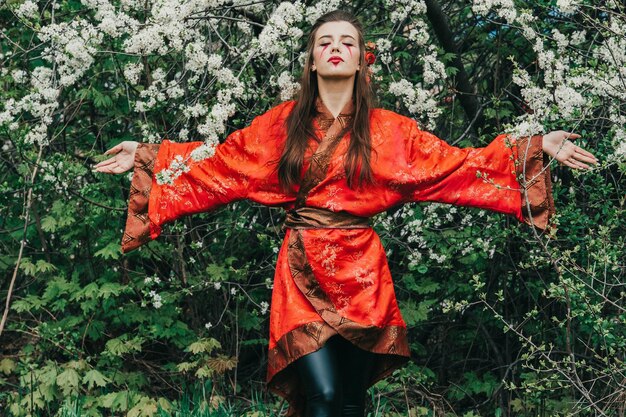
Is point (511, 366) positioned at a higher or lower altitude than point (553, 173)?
lower

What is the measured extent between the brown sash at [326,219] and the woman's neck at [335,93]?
15.5 inches

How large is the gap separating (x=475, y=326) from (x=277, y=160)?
2270mm

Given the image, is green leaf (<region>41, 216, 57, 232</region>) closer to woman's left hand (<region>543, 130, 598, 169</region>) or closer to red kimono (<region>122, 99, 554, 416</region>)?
red kimono (<region>122, 99, 554, 416</region>)

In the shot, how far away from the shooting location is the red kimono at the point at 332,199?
352 centimetres

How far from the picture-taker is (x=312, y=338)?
11.2 ft

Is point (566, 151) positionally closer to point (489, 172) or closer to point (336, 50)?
point (489, 172)

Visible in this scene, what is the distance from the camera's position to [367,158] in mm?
3539

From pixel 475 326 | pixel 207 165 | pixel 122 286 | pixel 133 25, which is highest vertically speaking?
pixel 133 25

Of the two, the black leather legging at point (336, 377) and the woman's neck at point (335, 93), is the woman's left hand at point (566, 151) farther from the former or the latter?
the black leather legging at point (336, 377)

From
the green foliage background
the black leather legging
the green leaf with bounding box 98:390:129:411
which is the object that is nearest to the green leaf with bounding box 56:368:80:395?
the green foliage background

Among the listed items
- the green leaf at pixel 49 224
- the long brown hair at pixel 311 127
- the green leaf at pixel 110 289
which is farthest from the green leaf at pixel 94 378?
the long brown hair at pixel 311 127

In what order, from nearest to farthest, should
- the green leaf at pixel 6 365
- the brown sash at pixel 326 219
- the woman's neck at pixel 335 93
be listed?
the brown sash at pixel 326 219 → the woman's neck at pixel 335 93 → the green leaf at pixel 6 365

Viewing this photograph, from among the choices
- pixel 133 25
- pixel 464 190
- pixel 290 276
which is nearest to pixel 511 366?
pixel 464 190

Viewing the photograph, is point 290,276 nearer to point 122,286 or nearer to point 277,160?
point 277,160
